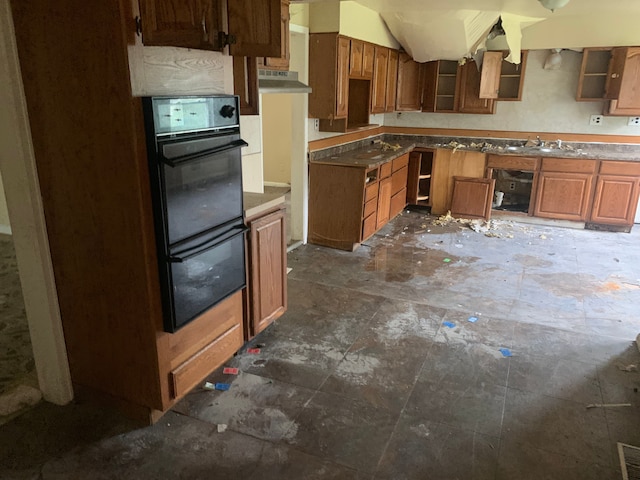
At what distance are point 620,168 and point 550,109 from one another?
1.22m

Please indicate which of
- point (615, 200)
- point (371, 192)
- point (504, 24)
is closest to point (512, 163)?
point (615, 200)

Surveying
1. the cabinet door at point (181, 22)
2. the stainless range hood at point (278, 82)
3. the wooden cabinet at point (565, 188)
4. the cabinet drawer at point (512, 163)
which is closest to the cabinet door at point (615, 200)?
the wooden cabinet at point (565, 188)

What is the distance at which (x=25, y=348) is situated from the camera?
290 centimetres

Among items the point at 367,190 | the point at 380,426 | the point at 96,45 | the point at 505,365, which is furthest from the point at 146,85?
the point at 367,190

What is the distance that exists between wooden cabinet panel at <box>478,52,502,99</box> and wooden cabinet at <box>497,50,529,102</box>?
23 cm

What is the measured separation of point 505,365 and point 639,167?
3.89 metres

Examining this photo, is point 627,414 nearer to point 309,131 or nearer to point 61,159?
point 61,159

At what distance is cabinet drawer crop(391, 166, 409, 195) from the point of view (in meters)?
5.68

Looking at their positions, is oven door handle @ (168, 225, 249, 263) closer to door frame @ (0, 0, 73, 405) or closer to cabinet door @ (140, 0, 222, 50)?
door frame @ (0, 0, 73, 405)

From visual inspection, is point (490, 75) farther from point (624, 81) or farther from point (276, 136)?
point (276, 136)

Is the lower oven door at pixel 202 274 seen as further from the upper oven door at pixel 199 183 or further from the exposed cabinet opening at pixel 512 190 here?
the exposed cabinet opening at pixel 512 190

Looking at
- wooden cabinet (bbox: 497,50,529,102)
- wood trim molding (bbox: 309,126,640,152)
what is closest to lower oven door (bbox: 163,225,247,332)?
wood trim molding (bbox: 309,126,640,152)

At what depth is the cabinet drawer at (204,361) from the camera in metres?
2.29

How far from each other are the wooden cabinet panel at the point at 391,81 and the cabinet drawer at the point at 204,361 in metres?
4.01
